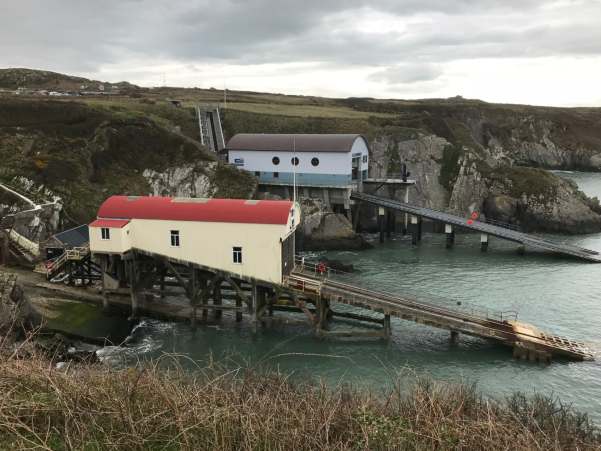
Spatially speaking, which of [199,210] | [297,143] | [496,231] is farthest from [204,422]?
[297,143]

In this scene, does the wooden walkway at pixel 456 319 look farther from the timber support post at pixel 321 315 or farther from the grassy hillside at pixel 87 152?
the grassy hillside at pixel 87 152

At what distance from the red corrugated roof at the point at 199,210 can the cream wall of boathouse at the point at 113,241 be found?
1184mm

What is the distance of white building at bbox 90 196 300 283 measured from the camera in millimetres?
34688

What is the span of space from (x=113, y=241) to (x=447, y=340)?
893 inches

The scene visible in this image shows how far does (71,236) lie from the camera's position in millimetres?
41656

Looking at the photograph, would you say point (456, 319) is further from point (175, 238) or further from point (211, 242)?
point (175, 238)

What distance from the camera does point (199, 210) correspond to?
1411 inches

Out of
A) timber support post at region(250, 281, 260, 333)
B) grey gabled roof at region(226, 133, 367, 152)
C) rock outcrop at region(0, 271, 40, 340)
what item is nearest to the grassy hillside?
grey gabled roof at region(226, 133, 367, 152)

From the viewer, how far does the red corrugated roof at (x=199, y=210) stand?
34.9m

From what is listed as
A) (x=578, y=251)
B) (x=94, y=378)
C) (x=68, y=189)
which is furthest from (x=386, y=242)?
(x=94, y=378)

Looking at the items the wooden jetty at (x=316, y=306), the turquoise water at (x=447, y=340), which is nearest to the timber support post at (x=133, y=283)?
the wooden jetty at (x=316, y=306)

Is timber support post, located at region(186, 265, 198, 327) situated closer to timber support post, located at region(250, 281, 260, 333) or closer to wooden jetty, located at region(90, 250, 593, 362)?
wooden jetty, located at region(90, 250, 593, 362)

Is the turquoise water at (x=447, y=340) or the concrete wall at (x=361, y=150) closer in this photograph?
the turquoise water at (x=447, y=340)

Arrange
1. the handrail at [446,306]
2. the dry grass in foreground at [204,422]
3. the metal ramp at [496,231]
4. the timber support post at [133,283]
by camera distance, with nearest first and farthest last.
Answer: the dry grass in foreground at [204,422], the handrail at [446,306], the timber support post at [133,283], the metal ramp at [496,231]
